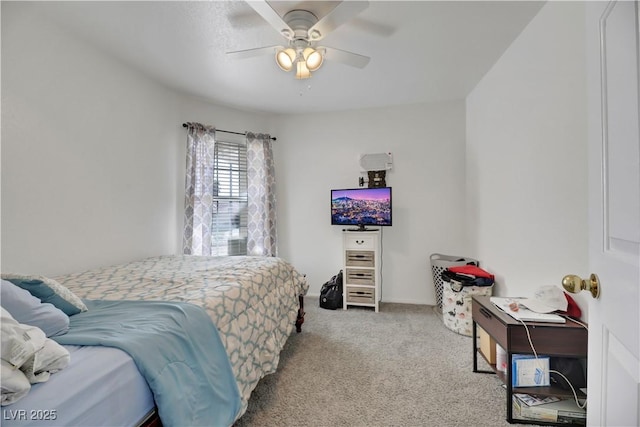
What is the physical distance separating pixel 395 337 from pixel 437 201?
1775 mm

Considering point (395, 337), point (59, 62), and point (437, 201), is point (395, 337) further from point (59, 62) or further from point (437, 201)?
point (59, 62)

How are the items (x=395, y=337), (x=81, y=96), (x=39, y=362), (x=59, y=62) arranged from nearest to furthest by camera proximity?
(x=39, y=362)
(x=59, y=62)
(x=81, y=96)
(x=395, y=337)

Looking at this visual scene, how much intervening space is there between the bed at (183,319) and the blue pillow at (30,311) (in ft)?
0.16

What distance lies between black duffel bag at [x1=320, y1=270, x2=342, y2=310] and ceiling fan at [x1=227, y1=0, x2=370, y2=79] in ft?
7.77

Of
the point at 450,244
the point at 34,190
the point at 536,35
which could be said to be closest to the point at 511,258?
the point at 450,244

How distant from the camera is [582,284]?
29.9 inches

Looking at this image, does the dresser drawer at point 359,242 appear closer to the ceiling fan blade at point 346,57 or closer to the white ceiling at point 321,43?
the white ceiling at point 321,43

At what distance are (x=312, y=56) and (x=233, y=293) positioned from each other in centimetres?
165

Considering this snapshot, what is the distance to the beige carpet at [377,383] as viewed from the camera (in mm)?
1513

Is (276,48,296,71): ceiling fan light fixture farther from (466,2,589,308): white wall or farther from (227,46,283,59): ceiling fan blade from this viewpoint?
(466,2,589,308): white wall

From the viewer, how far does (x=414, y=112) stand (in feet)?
11.3

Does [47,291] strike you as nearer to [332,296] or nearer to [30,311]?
[30,311]

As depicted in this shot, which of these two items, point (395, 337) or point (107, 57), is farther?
point (395, 337)

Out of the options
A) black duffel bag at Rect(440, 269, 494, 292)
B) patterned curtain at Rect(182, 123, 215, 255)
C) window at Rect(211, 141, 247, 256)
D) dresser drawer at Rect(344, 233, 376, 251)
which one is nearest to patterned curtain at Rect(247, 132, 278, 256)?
window at Rect(211, 141, 247, 256)
